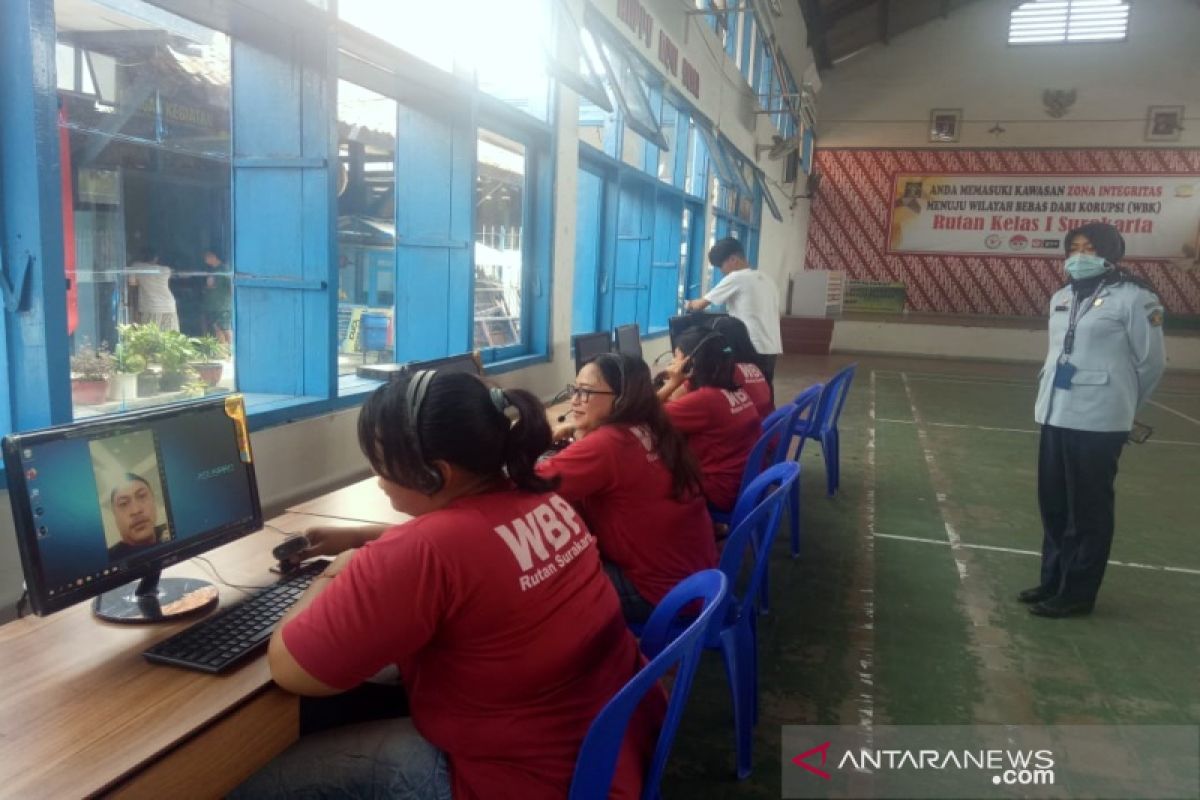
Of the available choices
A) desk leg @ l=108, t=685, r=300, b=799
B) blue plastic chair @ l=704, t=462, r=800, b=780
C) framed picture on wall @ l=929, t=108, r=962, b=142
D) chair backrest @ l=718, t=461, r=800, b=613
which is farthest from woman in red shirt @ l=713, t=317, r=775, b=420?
framed picture on wall @ l=929, t=108, r=962, b=142

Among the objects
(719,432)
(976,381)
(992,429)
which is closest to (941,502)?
(719,432)

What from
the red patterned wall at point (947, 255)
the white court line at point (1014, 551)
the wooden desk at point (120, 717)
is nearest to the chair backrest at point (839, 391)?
the white court line at point (1014, 551)

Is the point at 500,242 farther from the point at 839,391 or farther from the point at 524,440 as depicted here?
the point at 524,440

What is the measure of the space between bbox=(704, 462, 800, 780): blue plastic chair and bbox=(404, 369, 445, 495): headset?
84cm

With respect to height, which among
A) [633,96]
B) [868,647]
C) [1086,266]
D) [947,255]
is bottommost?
[868,647]

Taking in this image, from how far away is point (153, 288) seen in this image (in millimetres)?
2426

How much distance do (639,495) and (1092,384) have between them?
180 cm

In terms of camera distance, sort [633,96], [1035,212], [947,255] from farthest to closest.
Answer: [947,255] < [1035,212] < [633,96]

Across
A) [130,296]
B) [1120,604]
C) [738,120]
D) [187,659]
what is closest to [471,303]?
[130,296]

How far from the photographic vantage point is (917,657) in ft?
9.06

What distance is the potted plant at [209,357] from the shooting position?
8.68 ft

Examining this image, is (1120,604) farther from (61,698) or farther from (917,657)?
(61,698)

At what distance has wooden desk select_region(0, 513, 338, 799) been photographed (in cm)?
103

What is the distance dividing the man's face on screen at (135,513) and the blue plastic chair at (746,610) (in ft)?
3.76
